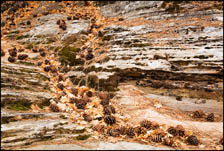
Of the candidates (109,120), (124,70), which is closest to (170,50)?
(124,70)

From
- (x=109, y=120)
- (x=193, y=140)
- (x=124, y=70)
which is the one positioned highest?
(x=124, y=70)

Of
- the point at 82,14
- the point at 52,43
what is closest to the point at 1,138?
the point at 52,43

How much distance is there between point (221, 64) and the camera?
34.6ft

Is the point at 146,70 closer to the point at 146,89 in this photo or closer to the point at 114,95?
the point at 146,89

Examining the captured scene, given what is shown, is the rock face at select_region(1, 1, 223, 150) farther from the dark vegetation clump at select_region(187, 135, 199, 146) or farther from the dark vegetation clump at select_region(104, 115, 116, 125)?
the dark vegetation clump at select_region(187, 135, 199, 146)

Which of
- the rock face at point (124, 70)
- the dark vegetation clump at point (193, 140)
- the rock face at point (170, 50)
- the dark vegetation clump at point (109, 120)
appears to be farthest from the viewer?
the rock face at point (170, 50)

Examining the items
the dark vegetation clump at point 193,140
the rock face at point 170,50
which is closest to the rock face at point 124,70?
the rock face at point 170,50

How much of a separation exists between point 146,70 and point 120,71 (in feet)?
6.31

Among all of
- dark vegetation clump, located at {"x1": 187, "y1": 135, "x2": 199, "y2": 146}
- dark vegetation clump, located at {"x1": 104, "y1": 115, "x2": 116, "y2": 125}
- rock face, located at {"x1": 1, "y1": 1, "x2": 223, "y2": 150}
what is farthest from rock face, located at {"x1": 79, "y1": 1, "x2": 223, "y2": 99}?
dark vegetation clump, located at {"x1": 187, "y1": 135, "x2": 199, "y2": 146}

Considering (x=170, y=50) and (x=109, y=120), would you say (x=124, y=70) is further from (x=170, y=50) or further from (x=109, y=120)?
(x=109, y=120)

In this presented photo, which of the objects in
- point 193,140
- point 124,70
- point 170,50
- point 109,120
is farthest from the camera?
point 124,70

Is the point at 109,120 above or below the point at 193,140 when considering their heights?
above

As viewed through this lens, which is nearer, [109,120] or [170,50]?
[109,120]

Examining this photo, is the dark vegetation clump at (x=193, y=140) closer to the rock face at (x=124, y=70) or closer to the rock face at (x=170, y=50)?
the rock face at (x=124, y=70)
